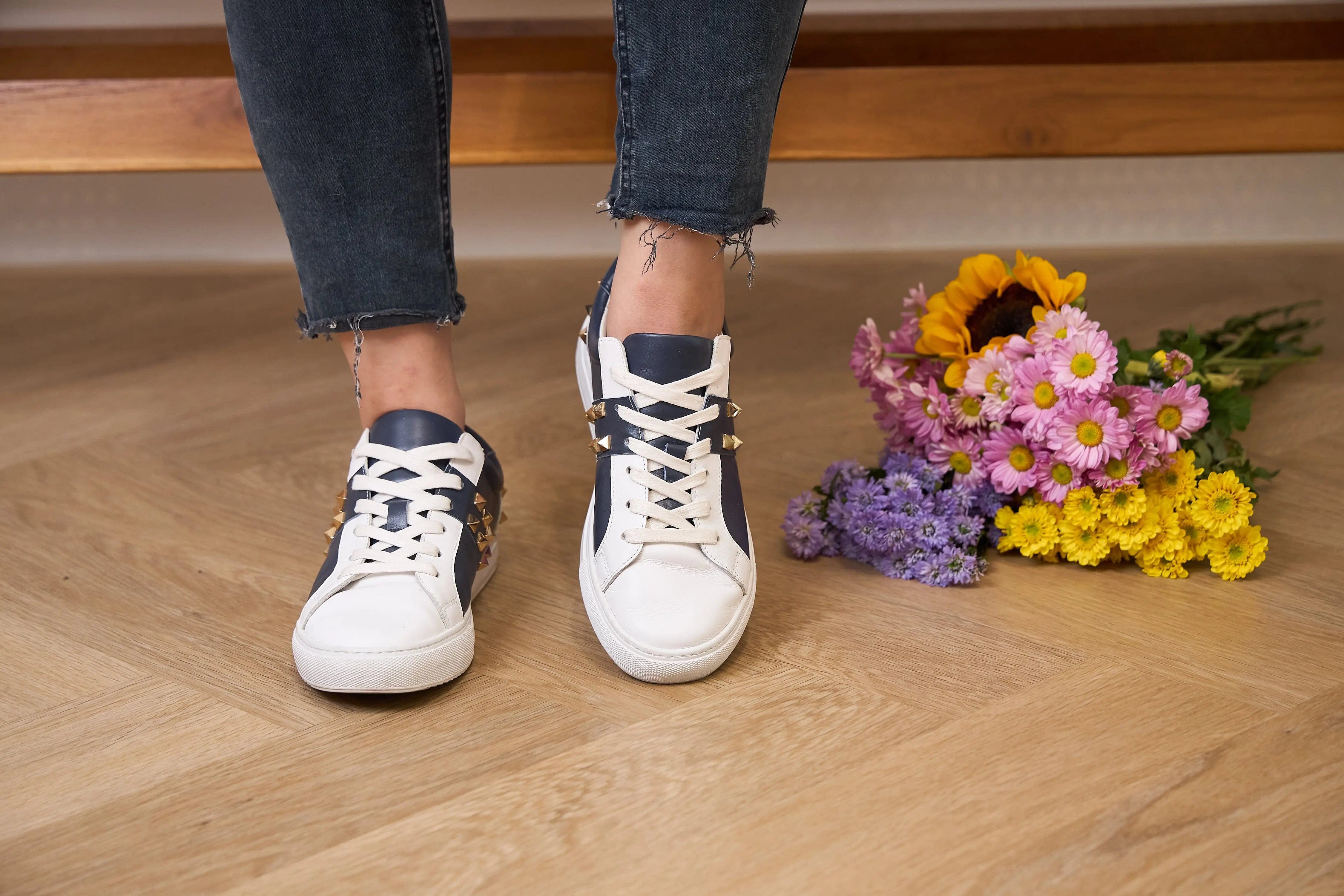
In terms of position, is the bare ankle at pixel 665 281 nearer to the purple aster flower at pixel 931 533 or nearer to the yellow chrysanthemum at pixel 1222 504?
the purple aster flower at pixel 931 533

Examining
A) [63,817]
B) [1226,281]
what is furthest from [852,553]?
[1226,281]

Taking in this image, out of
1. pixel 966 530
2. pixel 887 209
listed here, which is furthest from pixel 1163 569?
pixel 887 209

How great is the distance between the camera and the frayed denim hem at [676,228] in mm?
605

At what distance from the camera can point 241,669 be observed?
63 cm

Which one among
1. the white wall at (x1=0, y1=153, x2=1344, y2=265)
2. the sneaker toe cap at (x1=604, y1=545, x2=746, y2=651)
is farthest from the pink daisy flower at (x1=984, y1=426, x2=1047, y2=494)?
the white wall at (x1=0, y1=153, x2=1344, y2=265)

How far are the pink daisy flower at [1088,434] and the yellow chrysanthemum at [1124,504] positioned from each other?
0.02 metres

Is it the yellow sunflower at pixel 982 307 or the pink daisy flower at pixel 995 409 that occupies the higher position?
the yellow sunflower at pixel 982 307

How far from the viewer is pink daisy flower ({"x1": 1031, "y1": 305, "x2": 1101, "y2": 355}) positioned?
715 mm

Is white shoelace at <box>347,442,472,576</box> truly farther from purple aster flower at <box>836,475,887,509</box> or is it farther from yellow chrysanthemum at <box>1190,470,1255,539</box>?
yellow chrysanthemum at <box>1190,470,1255,539</box>

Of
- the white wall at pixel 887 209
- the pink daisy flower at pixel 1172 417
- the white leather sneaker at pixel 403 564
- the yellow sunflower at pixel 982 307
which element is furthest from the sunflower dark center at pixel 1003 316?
the white wall at pixel 887 209

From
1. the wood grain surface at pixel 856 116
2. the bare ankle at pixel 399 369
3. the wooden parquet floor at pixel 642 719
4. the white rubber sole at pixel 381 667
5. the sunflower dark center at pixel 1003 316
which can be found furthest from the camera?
the wood grain surface at pixel 856 116

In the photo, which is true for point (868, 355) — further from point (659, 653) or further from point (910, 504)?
point (659, 653)

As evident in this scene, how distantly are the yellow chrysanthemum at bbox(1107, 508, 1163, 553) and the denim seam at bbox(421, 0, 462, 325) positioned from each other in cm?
42

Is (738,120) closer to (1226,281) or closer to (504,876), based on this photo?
(504,876)
